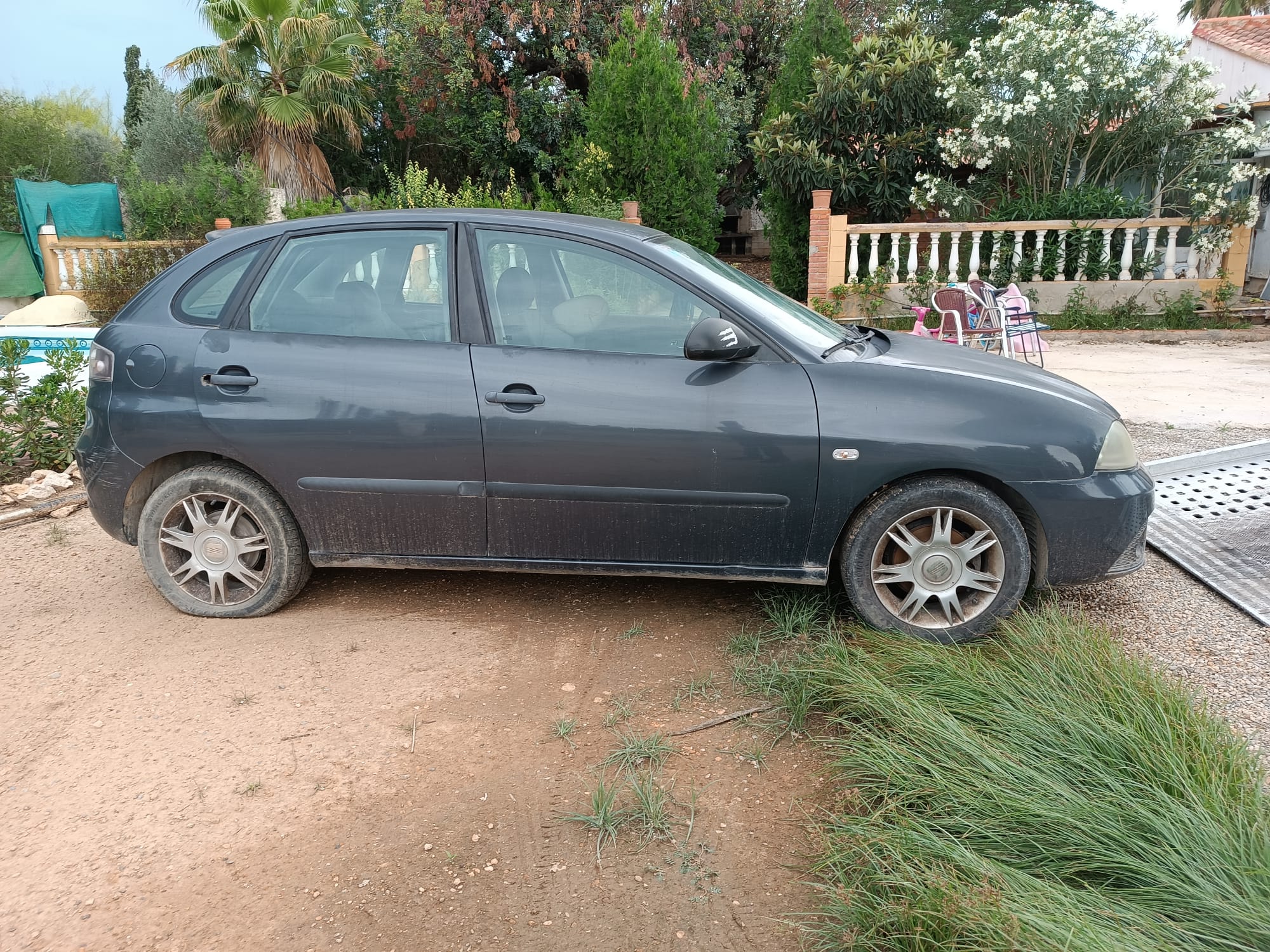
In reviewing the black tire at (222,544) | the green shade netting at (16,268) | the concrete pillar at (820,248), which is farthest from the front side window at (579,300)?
the green shade netting at (16,268)

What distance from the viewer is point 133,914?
254cm

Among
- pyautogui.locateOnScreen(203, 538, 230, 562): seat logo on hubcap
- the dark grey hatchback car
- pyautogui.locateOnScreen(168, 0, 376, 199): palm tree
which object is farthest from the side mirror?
pyautogui.locateOnScreen(168, 0, 376, 199): palm tree

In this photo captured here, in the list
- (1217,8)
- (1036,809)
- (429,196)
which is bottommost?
(1036,809)

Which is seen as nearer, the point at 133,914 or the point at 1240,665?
the point at 133,914

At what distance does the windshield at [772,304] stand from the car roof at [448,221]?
7.7 inches

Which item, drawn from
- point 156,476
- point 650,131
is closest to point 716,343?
point 156,476

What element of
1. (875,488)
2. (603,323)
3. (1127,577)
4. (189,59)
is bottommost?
(1127,577)

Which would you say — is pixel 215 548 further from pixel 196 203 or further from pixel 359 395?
pixel 196 203

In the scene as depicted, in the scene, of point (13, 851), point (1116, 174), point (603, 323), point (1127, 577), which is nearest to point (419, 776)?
point (13, 851)

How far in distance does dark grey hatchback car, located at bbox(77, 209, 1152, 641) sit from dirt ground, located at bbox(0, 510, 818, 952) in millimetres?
362

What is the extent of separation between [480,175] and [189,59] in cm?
616

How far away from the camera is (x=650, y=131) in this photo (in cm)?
1389

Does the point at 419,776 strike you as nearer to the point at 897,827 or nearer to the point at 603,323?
the point at 897,827

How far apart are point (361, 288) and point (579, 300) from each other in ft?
3.15
